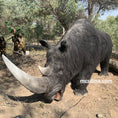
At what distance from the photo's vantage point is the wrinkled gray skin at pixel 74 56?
92.7 inches

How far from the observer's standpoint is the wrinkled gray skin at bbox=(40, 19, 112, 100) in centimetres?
235

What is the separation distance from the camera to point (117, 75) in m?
5.32

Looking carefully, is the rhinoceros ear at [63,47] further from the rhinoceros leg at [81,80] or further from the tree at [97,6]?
the tree at [97,6]

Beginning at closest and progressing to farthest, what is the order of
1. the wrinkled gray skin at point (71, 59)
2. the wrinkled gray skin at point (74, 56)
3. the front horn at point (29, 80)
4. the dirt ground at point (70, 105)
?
the front horn at point (29, 80), the wrinkled gray skin at point (71, 59), the wrinkled gray skin at point (74, 56), the dirt ground at point (70, 105)

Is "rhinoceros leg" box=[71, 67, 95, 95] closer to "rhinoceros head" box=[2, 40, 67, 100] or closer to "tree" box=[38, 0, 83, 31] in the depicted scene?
"rhinoceros head" box=[2, 40, 67, 100]

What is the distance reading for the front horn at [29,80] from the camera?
5.45ft

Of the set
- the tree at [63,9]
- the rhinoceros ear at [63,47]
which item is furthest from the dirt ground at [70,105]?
the tree at [63,9]

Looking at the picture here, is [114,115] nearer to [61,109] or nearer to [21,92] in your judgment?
[61,109]

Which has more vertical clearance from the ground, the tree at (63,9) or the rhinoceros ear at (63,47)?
the tree at (63,9)

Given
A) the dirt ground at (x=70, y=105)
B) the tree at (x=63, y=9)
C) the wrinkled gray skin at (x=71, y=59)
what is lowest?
the dirt ground at (x=70, y=105)

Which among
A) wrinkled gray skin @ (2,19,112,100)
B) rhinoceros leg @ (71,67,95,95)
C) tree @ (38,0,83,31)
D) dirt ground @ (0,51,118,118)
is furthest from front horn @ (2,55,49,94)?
tree @ (38,0,83,31)

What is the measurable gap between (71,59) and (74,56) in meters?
0.16

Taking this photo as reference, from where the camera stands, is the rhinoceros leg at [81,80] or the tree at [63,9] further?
the tree at [63,9]

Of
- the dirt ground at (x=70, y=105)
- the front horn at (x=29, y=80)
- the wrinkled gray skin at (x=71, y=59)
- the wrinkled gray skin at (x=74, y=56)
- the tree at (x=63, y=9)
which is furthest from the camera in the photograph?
the tree at (x=63, y=9)
